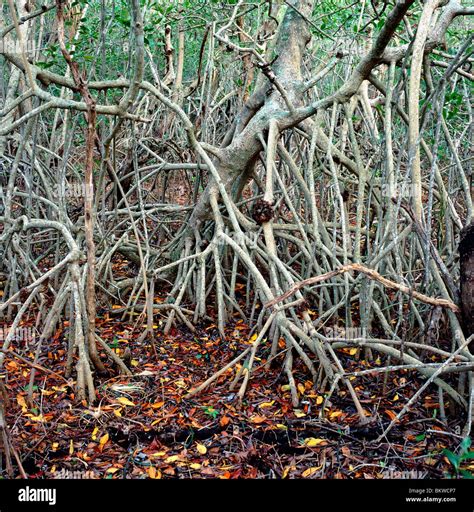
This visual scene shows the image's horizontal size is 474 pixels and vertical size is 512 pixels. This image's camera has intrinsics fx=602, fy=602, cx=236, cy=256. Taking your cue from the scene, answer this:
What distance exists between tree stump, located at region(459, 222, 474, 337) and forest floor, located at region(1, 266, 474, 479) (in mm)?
446

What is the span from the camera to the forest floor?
2465 mm

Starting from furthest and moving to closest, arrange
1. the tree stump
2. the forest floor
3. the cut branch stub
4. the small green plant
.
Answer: the cut branch stub → the tree stump → the forest floor → the small green plant

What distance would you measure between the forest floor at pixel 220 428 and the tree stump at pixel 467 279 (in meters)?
0.45

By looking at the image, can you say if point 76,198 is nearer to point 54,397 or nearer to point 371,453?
point 54,397

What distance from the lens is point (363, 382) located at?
3170 millimetres

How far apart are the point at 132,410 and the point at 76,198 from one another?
3.00m

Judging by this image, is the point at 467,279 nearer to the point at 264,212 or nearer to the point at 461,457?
the point at 461,457

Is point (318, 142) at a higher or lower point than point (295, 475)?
higher

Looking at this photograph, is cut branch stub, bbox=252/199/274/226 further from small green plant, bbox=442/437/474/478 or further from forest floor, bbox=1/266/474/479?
small green plant, bbox=442/437/474/478

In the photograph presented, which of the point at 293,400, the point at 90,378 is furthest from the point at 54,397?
the point at 293,400

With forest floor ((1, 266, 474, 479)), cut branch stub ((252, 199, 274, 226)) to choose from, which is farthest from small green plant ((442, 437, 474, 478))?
cut branch stub ((252, 199, 274, 226))

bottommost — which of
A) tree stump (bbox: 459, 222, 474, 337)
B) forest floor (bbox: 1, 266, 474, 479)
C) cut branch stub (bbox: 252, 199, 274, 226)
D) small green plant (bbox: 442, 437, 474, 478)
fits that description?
forest floor (bbox: 1, 266, 474, 479)

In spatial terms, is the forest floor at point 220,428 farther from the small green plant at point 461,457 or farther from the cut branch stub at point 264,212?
the cut branch stub at point 264,212
